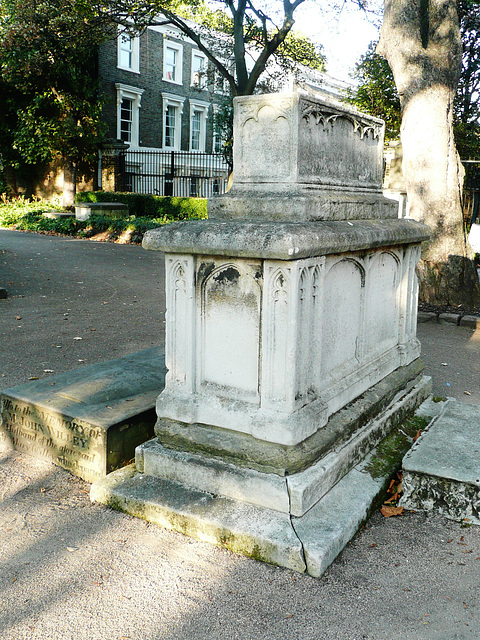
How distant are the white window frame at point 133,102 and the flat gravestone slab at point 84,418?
78.8 ft

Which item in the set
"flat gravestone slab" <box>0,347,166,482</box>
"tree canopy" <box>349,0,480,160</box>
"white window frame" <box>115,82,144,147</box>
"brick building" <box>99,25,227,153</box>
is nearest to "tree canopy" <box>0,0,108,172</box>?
"brick building" <box>99,25,227,153</box>

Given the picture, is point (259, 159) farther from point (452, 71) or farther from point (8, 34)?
point (8, 34)

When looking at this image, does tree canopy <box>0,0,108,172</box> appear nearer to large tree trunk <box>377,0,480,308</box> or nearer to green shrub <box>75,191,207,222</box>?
green shrub <box>75,191,207,222</box>

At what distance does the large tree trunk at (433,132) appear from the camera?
28.2 feet

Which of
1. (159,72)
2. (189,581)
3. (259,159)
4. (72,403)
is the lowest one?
(189,581)

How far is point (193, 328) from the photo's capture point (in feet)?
10.5

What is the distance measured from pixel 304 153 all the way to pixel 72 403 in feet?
6.67

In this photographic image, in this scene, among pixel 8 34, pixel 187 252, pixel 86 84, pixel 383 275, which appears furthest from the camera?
pixel 86 84

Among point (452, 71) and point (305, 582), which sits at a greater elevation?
point (452, 71)

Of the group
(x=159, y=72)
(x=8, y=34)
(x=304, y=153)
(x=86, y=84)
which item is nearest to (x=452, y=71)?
(x=304, y=153)

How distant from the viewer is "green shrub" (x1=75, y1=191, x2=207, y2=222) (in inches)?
744

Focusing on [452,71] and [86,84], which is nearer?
[452,71]

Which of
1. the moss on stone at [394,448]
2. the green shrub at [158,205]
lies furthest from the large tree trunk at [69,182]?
the moss on stone at [394,448]

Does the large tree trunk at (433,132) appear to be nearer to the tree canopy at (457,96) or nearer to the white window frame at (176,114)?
the tree canopy at (457,96)
